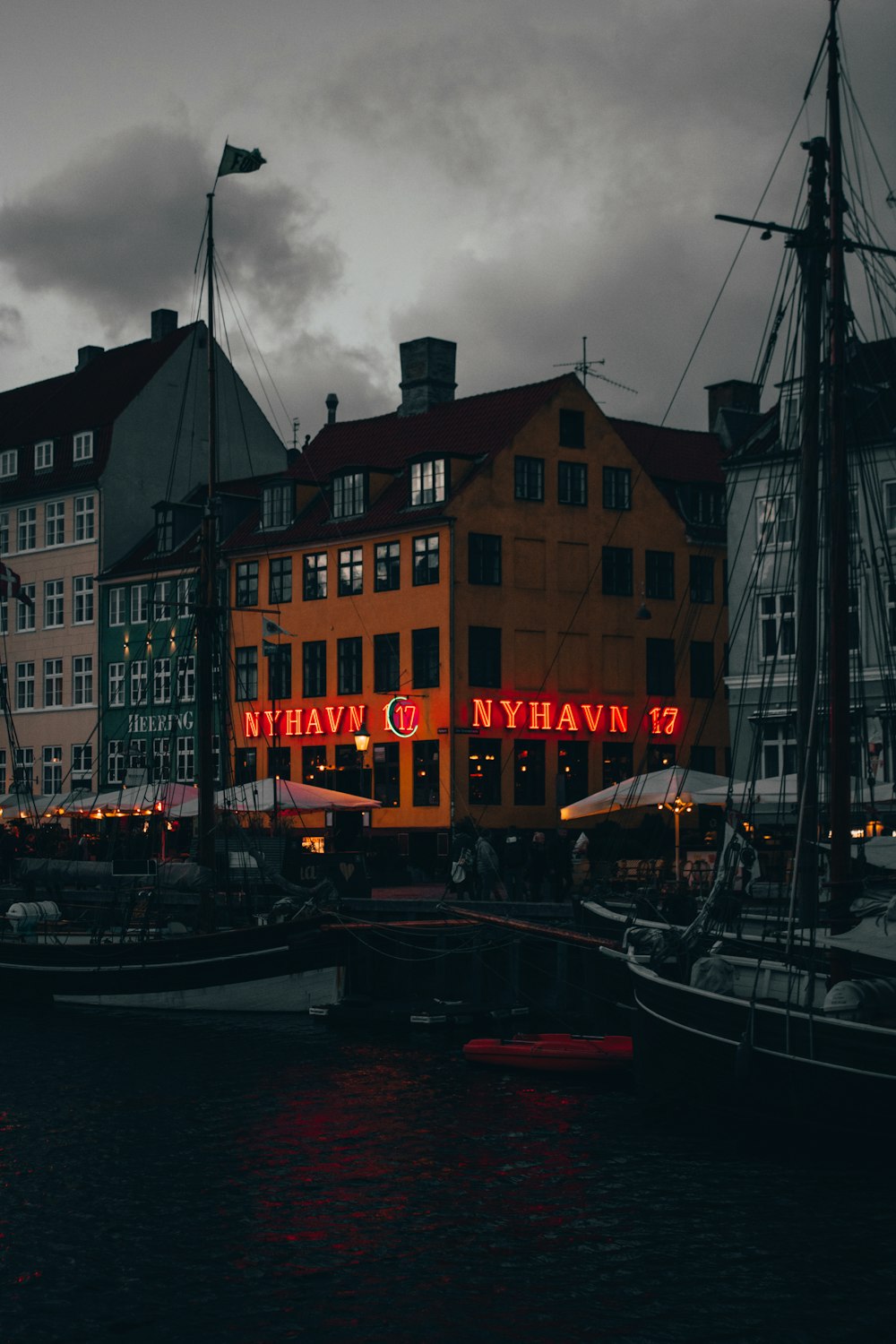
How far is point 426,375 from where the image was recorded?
6794 cm

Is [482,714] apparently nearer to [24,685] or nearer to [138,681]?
[138,681]

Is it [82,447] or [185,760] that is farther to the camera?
[82,447]

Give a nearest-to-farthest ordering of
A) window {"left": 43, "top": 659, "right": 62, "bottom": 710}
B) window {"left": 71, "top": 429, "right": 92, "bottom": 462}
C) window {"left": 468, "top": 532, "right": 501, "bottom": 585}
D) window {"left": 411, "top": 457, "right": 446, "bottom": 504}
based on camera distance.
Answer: window {"left": 468, "top": 532, "right": 501, "bottom": 585}, window {"left": 411, "top": 457, "right": 446, "bottom": 504}, window {"left": 71, "top": 429, "right": 92, "bottom": 462}, window {"left": 43, "top": 659, "right": 62, "bottom": 710}

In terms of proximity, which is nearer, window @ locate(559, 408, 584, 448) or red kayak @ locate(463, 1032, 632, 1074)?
red kayak @ locate(463, 1032, 632, 1074)

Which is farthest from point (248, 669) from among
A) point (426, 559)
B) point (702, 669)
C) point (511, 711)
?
point (702, 669)

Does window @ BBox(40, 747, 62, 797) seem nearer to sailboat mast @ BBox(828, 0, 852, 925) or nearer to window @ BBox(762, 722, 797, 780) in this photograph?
window @ BBox(762, 722, 797, 780)

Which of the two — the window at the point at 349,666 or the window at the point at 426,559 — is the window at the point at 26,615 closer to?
the window at the point at 349,666

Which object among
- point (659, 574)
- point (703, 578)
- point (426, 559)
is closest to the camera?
point (426, 559)

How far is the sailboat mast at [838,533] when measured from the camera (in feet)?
81.4

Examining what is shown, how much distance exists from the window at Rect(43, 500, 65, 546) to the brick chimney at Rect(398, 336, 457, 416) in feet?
50.4

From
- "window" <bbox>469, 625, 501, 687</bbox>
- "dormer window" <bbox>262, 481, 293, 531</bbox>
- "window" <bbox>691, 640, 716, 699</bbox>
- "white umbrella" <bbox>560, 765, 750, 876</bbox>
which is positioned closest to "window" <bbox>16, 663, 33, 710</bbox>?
"dormer window" <bbox>262, 481, 293, 531</bbox>

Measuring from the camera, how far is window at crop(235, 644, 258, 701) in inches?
2603

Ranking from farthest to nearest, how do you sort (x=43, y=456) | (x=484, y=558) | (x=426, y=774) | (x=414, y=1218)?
(x=43, y=456) < (x=484, y=558) < (x=426, y=774) < (x=414, y=1218)

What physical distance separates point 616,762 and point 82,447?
85.9ft
